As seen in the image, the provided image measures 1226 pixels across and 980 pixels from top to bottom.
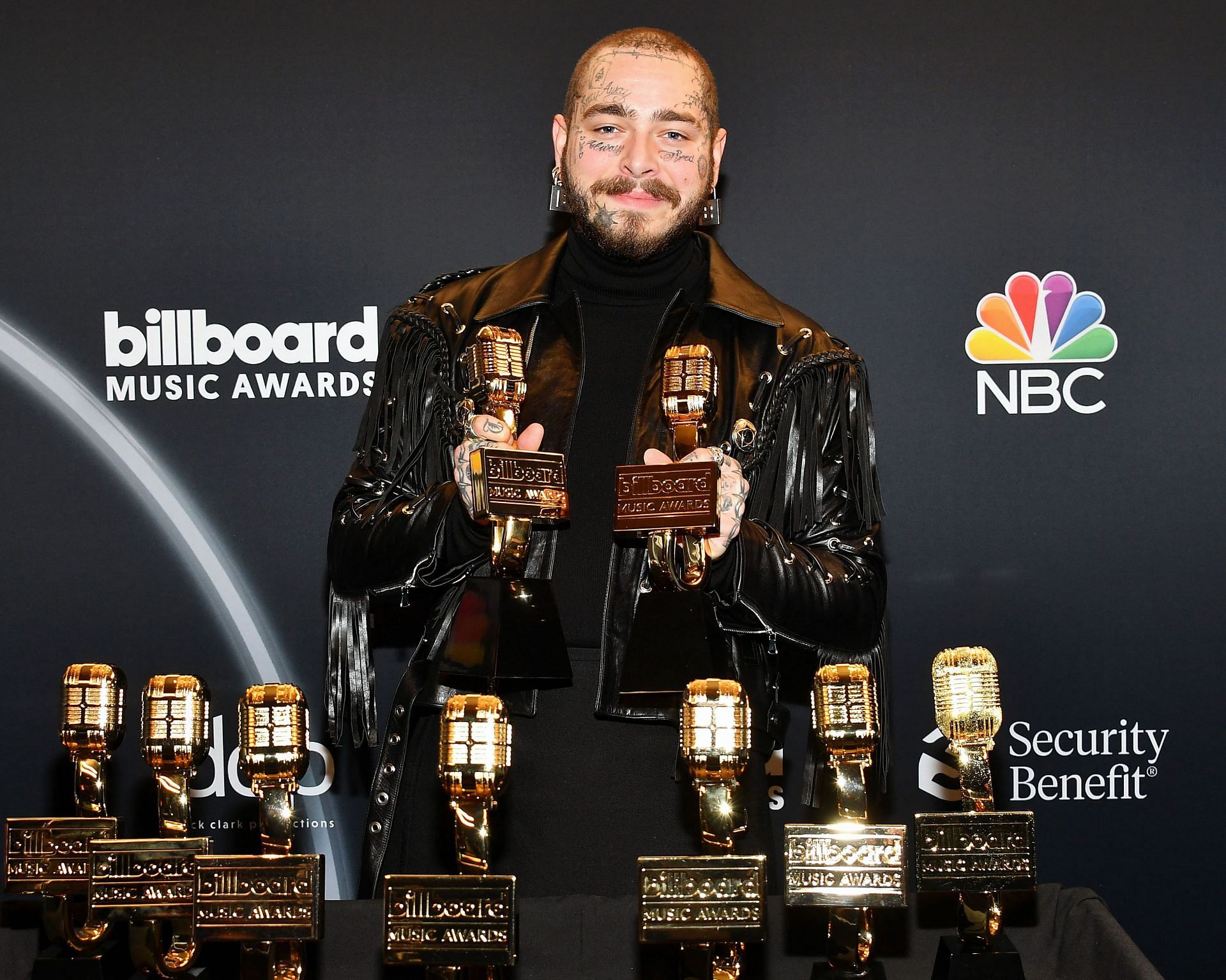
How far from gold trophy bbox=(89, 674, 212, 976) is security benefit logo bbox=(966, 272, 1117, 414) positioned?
79.1 inches

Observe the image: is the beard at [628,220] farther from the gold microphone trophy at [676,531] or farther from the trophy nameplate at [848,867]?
the trophy nameplate at [848,867]

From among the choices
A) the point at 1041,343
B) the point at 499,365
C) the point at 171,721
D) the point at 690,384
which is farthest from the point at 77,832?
the point at 1041,343

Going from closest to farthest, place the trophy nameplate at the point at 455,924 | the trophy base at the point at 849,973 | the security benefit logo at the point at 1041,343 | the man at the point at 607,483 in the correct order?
the trophy nameplate at the point at 455,924 → the trophy base at the point at 849,973 → the man at the point at 607,483 → the security benefit logo at the point at 1041,343

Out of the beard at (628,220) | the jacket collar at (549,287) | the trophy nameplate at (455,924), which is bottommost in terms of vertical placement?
the trophy nameplate at (455,924)

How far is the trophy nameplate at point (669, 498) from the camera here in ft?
4.41

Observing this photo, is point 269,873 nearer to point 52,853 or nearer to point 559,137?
point 52,853

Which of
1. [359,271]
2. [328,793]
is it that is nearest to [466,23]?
[359,271]

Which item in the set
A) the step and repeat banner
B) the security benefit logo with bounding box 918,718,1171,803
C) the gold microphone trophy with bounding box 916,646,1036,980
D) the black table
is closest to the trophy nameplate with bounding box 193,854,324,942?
the black table

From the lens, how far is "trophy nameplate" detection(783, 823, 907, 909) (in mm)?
1156

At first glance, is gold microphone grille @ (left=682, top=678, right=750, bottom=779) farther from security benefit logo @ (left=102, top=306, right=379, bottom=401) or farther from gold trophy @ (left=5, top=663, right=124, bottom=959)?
security benefit logo @ (left=102, top=306, right=379, bottom=401)

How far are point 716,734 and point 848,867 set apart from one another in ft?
0.54

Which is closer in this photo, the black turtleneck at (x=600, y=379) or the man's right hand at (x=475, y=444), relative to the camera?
the man's right hand at (x=475, y=444)

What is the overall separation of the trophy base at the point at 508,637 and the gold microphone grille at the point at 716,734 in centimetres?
32

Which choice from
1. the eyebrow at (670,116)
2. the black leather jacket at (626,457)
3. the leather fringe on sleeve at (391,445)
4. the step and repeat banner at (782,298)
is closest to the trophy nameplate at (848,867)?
the black leather jacket at (626,457)
